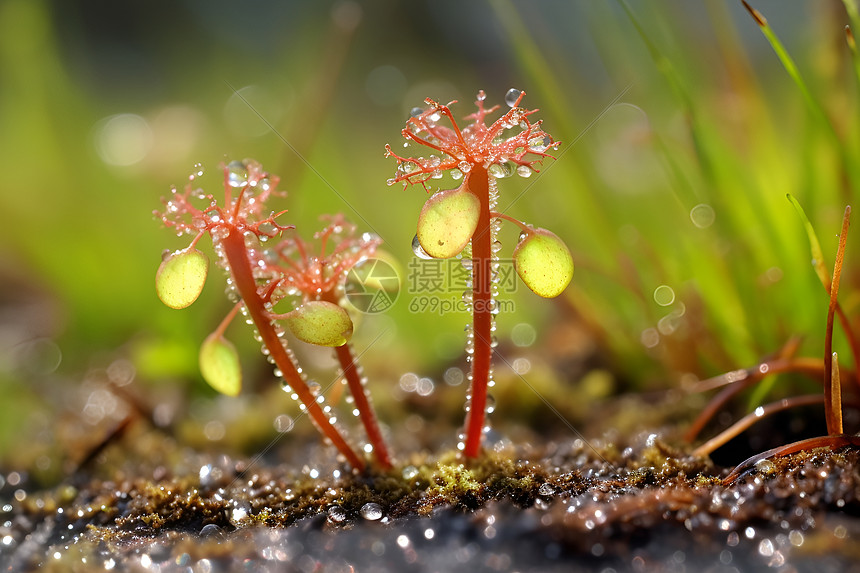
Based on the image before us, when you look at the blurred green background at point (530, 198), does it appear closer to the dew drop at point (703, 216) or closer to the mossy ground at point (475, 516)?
the dew drop at point (703, 216)

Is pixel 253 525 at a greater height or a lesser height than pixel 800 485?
greater

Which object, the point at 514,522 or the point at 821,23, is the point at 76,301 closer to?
the point at 514,522

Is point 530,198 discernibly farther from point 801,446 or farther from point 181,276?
point 181,276

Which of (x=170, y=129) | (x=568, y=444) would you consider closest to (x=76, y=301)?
(x=170, y=129)

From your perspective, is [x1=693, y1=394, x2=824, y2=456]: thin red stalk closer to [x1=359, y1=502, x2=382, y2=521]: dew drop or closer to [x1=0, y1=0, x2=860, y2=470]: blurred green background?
[x1=0, y1=0, x2=860, y2=470]: blurred green background

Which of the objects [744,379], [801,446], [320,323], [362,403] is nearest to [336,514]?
[362,403]

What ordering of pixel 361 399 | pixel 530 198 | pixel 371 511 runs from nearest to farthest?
1. pixel 371 511
2. pixel 361 399
3. pixel 530 198
